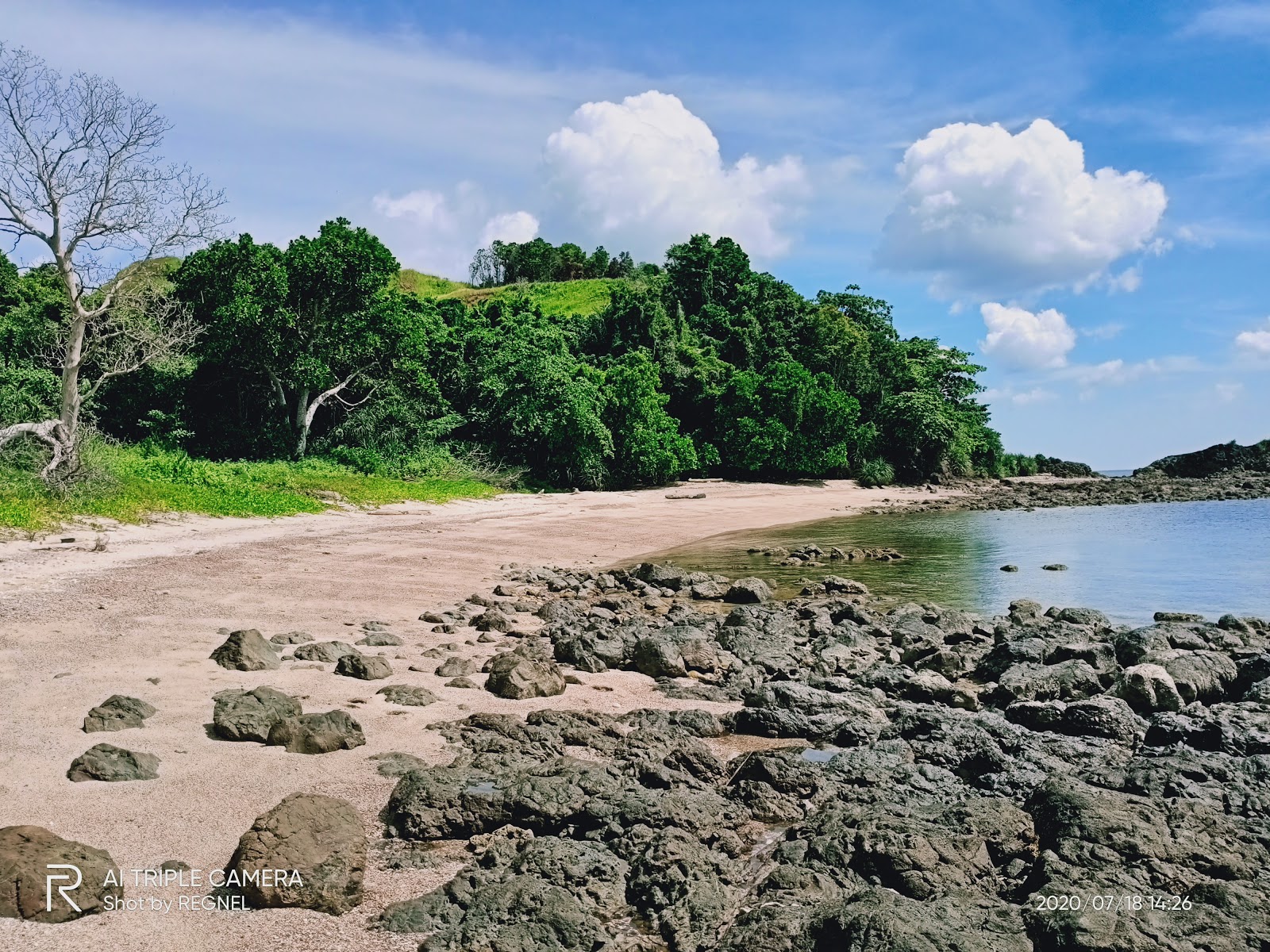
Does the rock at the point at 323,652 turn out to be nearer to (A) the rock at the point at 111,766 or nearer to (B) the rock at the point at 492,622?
(B) the rock at the point at 492,622

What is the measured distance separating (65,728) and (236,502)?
17850 mm

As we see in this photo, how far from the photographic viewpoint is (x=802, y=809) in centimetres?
604

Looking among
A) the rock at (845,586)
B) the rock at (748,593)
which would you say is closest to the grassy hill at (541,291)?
the rock at (845,586)

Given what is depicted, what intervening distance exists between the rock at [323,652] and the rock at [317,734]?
2.27m

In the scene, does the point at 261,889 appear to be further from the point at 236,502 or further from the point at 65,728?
the point at 236,502

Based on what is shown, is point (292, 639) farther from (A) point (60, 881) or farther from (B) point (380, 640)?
(A) point (60, 881)

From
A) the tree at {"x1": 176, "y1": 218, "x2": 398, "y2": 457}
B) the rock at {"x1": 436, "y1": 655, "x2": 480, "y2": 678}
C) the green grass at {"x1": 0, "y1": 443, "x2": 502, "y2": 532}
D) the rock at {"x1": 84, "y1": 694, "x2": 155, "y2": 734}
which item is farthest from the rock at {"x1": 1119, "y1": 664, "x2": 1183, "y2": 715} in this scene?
the tree at {"x1": 176, "y1": 218, "x2": 398, "y2": 457}

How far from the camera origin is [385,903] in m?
4.56

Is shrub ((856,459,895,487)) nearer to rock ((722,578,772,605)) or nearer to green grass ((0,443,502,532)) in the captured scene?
green grass ((0,443,502,532))

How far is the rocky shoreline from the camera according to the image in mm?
4250

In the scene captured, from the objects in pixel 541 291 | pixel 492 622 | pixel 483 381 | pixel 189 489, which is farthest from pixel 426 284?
pixel 492 622

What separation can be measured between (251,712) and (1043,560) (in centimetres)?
2347

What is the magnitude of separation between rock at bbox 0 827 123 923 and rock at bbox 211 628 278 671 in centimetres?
431

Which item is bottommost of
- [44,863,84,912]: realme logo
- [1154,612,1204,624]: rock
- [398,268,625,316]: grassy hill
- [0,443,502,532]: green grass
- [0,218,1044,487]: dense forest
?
[1154,612,1204,624]: rock
